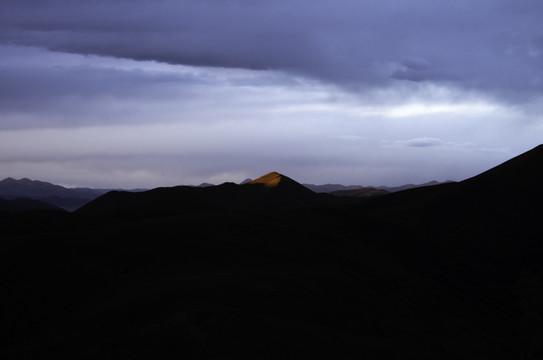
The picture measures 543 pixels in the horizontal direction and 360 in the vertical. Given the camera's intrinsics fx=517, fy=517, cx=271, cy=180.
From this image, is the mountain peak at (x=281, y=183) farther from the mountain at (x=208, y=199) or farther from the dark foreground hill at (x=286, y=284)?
the dark foreground hill at (x=286, y=284)

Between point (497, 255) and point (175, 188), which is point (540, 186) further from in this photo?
point (175, 188)

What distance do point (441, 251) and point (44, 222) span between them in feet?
102

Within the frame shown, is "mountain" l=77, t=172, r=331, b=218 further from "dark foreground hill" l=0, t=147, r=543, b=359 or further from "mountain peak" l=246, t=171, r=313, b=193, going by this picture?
"dark foreground hill" l=0, t=147, r=543, b=359

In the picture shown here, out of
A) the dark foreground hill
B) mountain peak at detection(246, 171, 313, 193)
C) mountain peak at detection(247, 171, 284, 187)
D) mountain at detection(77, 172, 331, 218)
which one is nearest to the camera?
the dark foreground hill

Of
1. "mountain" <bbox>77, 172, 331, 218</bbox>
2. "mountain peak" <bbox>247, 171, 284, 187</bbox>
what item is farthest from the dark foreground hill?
"mountain peak" <bbox>247, 171, 284, 187</bbox>

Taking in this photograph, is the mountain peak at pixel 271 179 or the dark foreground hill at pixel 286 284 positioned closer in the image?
the dark foreground hill at pixel 286 284

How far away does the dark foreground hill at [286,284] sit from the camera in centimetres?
1545

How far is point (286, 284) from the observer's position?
21453mm

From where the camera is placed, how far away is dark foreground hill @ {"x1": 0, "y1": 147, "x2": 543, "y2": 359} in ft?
50.7

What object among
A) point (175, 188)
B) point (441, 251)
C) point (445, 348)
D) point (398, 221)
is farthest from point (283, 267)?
point (175, 188)

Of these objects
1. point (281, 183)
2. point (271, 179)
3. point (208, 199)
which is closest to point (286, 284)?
point (208, 199)

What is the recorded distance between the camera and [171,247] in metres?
28.2

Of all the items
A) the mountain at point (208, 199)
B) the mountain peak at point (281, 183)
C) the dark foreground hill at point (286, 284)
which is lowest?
the dark foreground hill at point (286, 284)

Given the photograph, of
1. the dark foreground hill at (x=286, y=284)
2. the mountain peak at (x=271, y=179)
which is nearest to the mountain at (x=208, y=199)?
the mountain peak at (x=271, y=179)
